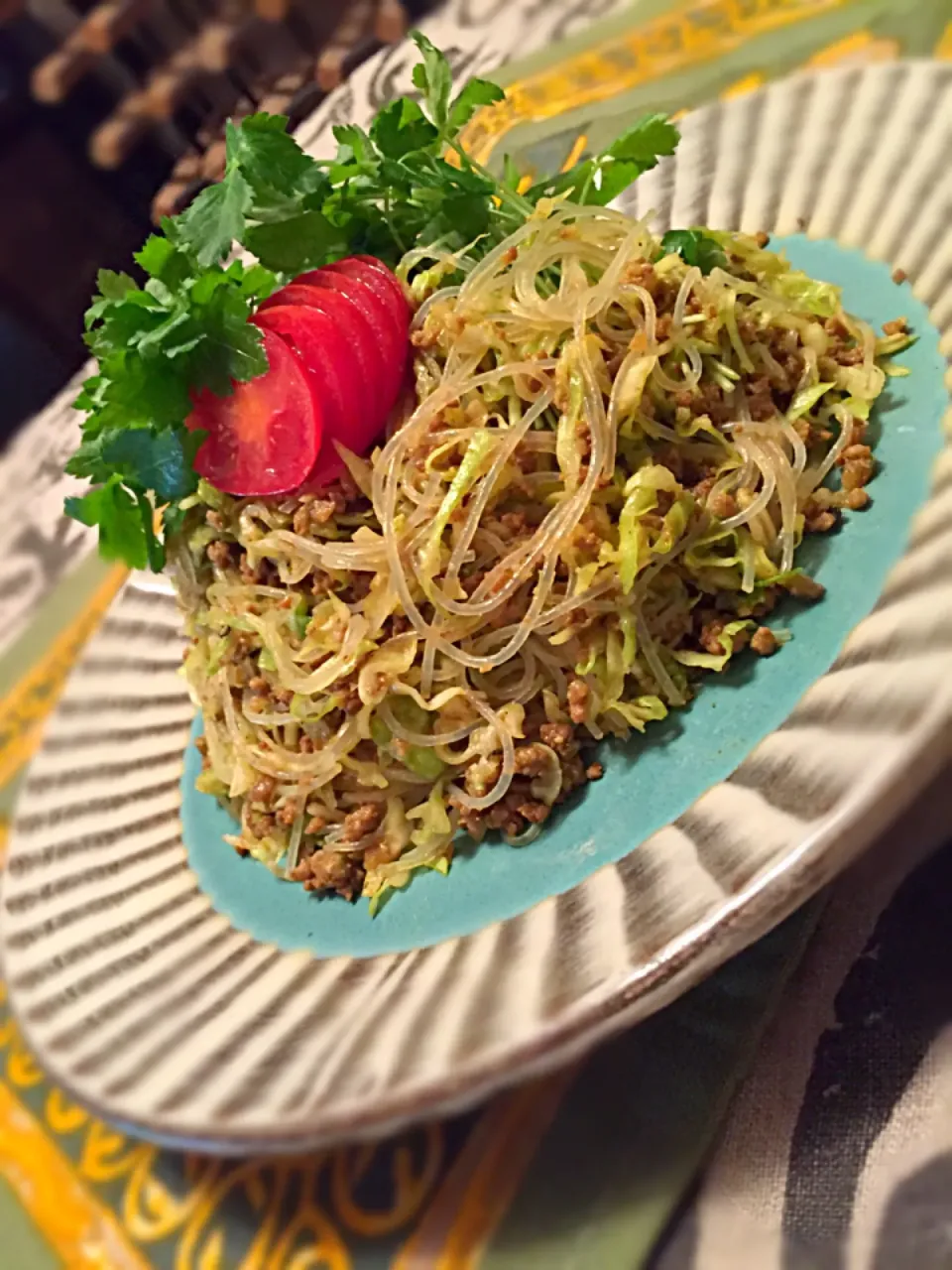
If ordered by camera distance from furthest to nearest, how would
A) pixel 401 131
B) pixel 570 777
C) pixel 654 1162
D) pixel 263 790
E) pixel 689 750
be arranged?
pixel 263 790 < pixel 401 131 < pixel 570 777 < pixel 689 750 < pixel 654 1162

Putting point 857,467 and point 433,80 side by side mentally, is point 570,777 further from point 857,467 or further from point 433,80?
point 433,80

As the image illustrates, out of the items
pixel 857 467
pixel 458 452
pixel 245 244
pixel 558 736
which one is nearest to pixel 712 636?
pixel 558 736

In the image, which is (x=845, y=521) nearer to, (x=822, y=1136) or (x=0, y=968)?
(x=822, y=1136)

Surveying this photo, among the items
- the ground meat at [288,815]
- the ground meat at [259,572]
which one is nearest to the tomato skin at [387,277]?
the ground meat at [259,572]

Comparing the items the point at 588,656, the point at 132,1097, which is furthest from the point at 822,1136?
the point at 132,1097

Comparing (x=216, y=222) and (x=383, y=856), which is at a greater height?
(x=216, y=222)

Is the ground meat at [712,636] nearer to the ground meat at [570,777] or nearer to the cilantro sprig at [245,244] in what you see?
the ground meat at [570,777]
